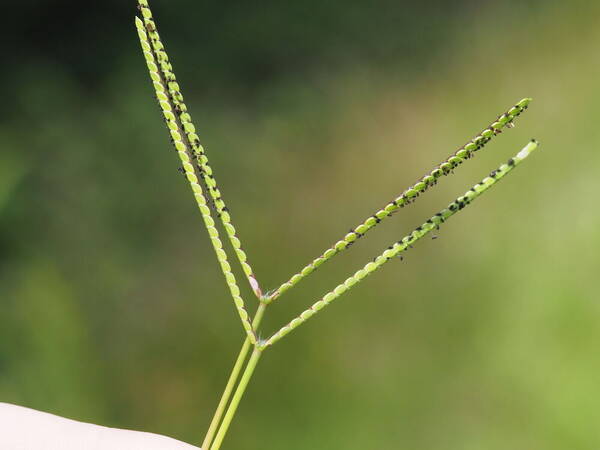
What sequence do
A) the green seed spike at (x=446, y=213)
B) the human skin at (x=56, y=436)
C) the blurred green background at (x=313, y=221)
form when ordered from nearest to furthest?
1. the green seed spike at (x=446, y=213)
2. the human skin at (x=56, y=436)
3. the blurred green background at (x=313, y=221)

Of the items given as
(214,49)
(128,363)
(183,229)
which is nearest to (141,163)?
(183,229)

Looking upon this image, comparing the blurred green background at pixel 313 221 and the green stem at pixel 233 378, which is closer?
the green stem at pixel 233 378

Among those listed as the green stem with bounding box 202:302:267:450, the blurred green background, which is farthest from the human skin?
the blurred green background

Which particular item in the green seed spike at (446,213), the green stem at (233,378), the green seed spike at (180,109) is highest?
the green seed spike at (180,109)

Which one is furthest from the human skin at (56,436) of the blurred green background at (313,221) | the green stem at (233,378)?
the blurred green background at (313,221)

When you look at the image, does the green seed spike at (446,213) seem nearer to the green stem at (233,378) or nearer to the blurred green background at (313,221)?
the green stem at (233,378)

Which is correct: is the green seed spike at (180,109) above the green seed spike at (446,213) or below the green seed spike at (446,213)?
above

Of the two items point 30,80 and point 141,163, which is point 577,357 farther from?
point 30,80
